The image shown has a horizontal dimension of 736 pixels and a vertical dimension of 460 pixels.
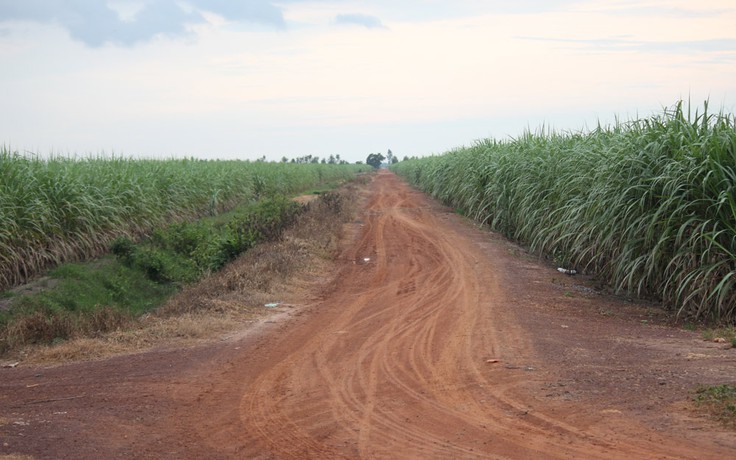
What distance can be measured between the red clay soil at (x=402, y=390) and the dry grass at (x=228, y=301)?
39 centimetres

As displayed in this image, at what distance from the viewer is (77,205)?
1389cm

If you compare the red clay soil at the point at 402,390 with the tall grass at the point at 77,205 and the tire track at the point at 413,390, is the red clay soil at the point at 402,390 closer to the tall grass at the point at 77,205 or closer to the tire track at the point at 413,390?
the tire track at the point at 413,390

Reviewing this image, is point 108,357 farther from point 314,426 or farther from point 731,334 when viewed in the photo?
point 731,334

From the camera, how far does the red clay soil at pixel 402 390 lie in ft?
14.9

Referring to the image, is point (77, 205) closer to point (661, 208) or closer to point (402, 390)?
point (402, 390)

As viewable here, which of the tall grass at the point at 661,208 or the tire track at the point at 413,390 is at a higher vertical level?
the tall grass at the point at 661,208

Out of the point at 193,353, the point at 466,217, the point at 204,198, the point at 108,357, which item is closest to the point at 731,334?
the point at 193,353

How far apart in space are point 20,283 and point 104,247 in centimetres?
283

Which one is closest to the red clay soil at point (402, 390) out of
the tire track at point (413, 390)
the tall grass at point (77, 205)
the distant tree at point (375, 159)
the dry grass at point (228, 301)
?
the tire track at point (413, 390)

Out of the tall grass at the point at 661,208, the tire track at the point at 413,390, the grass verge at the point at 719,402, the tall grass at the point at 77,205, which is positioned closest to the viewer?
the tire track at the point at 413,390

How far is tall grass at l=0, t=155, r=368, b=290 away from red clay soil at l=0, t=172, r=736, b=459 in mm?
5901

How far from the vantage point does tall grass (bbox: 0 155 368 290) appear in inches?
480

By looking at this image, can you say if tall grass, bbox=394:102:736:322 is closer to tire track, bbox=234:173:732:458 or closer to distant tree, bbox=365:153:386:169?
tire track, bbox=234:173:732:458

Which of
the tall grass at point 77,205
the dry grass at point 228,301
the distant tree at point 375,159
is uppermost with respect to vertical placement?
the distant tree at point 375,159
